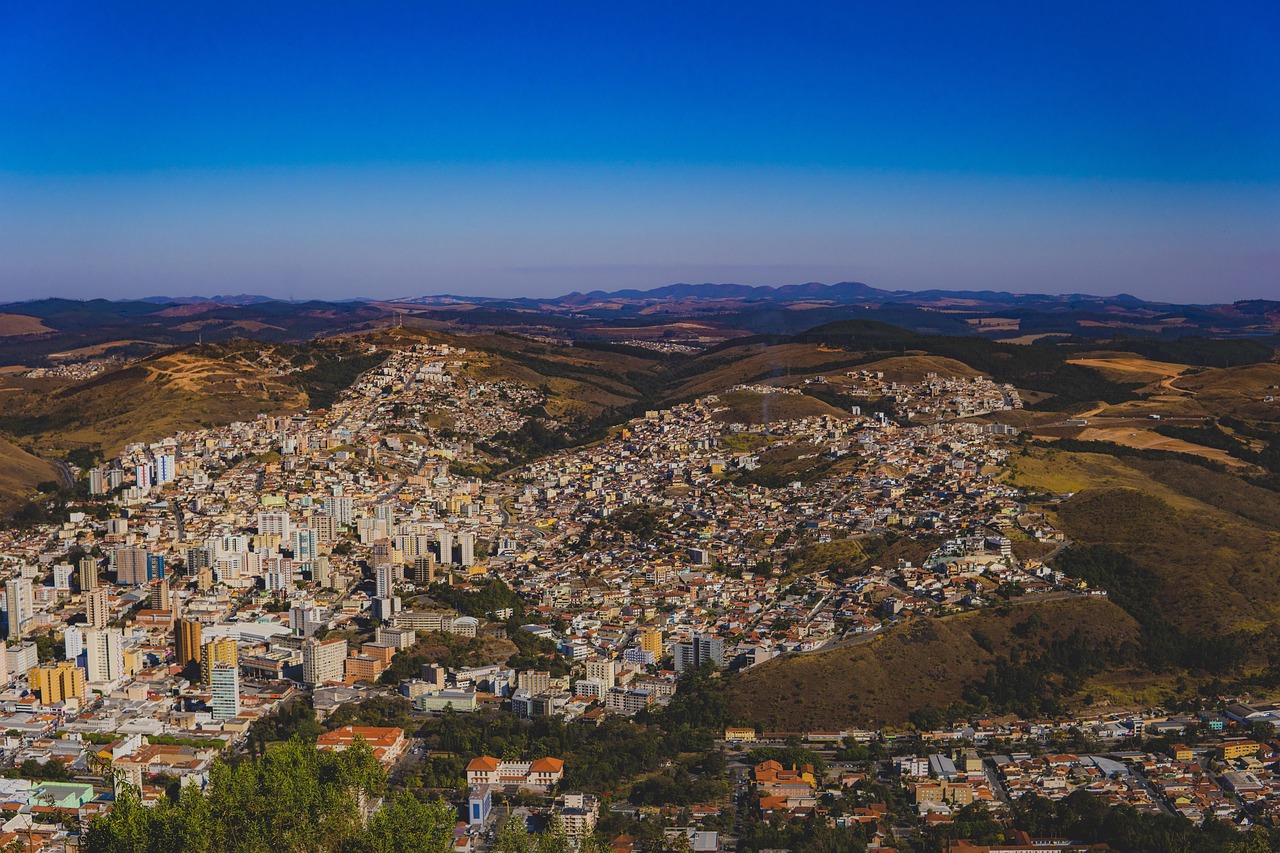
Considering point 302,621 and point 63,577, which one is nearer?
point 302,621

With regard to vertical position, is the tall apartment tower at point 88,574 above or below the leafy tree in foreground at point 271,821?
below

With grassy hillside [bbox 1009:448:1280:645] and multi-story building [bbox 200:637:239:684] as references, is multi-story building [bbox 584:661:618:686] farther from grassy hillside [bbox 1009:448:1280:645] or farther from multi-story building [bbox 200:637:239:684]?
grassy hillside [bbox 1009:448:1280:645]

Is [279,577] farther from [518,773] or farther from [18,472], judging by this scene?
[18,472]

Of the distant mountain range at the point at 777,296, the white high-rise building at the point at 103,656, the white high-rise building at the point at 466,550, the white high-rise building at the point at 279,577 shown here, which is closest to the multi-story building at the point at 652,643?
the white high-rise building at the point at 466,550

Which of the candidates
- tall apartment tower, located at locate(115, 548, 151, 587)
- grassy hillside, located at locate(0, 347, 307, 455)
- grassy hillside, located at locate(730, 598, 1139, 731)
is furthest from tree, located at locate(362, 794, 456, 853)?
grassy hillside, located at locate(0, 347, 307, 455)

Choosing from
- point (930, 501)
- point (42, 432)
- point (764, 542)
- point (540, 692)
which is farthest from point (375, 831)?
point (42, 432)

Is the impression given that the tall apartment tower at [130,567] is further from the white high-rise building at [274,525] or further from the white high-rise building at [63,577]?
the white high-rise building at [274,525]

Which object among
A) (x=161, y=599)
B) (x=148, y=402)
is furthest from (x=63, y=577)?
(x=148, y=402)
